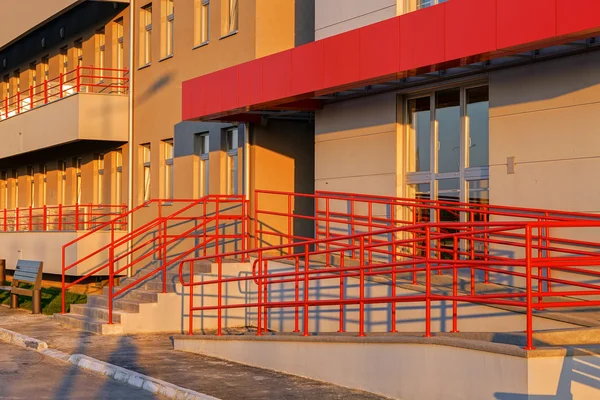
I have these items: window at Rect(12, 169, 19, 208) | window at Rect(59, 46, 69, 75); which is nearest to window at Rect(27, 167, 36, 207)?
window at Rect(12, 169, 19, 208)

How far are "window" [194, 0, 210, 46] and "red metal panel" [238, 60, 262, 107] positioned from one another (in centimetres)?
547

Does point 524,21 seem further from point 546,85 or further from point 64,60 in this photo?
point 64,60

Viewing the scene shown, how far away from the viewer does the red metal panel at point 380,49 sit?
45.4 ft

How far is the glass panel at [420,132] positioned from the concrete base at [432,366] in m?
4.16

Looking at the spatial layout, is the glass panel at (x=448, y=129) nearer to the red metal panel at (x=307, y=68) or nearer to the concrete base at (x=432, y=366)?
the red metal panel at (x=307, y=68)

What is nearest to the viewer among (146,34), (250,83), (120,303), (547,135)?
(547,135)

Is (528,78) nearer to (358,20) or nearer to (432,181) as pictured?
(432,181)

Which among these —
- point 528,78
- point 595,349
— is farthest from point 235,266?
point 595,349

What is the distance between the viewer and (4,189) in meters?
41.2

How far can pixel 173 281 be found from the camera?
61.3 ft

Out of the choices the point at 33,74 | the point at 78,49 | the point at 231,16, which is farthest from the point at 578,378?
the point at 33,74

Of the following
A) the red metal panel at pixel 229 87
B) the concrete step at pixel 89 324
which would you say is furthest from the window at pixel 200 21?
the concrete step at pixel 89 324

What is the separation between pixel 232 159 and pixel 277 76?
531 cm

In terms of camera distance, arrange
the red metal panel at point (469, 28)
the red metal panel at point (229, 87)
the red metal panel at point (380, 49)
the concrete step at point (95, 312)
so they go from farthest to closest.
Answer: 1. the concrete step at point (95, 312)
2. the red metal panel at point (229, 87)
3. the red metal panel at point (380, 49)
4. the red metal panel at point (469, 28)
